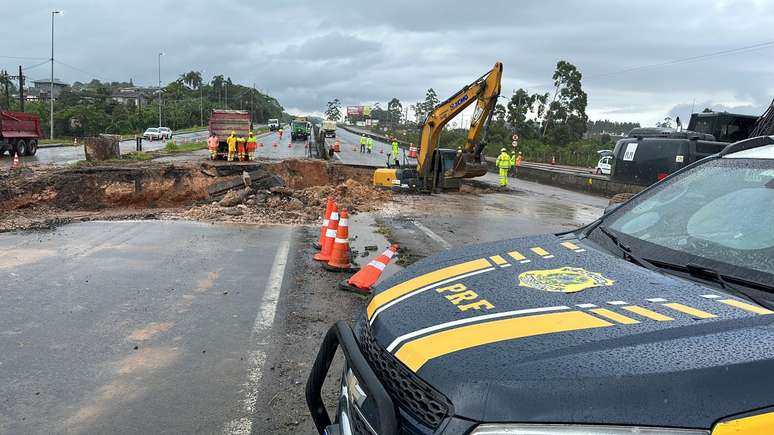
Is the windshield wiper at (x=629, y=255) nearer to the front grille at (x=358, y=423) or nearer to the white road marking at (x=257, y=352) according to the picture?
the front grille at (x=358, y=423)

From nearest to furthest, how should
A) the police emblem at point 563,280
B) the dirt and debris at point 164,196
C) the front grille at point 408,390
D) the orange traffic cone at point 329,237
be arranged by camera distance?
the front grille at point 408,390 < the police emblem at point 563,280 < the orange traffic cone at point 329,237 < the dirt and debris at point 164,196

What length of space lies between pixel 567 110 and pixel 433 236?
59.4 meters

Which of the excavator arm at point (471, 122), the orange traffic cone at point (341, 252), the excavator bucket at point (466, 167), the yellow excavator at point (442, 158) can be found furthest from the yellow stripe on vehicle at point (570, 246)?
the excavator bucket at point (466, 167)

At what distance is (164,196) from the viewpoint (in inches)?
651

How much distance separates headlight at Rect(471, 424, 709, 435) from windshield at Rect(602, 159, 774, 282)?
3.69 feet

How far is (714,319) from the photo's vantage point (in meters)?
1.77

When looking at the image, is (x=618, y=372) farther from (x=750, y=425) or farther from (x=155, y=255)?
(x=155, y=255)

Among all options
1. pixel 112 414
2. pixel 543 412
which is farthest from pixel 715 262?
pixel 112 414

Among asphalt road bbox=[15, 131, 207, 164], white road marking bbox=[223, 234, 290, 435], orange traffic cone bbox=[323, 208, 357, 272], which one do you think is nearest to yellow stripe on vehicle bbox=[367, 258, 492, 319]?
white road marking bbox=[223, 234, 290, 435]

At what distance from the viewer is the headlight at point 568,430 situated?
54.9 inches

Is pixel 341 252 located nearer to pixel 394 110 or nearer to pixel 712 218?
pixel 712 218

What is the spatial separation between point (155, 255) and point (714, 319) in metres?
7.90

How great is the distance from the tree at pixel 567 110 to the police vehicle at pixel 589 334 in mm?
65279

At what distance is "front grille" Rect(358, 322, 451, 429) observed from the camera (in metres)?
1.62
